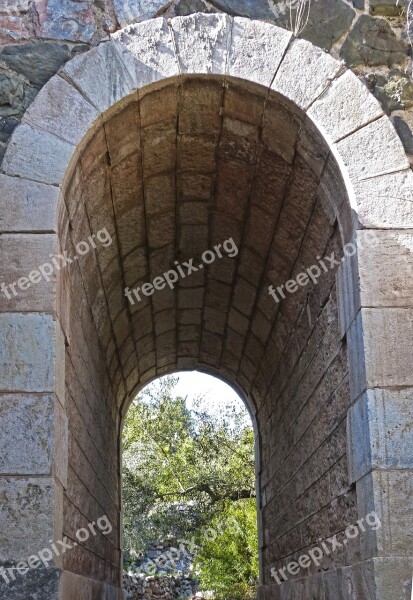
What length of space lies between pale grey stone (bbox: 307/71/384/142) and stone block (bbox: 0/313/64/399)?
5.53 ft

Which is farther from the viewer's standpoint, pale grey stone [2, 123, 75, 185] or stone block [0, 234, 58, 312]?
pale grey stone [2, 123, 75, 185]

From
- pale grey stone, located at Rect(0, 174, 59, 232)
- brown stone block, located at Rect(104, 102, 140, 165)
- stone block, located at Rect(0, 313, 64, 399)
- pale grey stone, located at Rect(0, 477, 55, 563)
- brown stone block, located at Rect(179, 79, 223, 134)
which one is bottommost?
pale grey stone, located at Rect(0, 477, 55, 563)

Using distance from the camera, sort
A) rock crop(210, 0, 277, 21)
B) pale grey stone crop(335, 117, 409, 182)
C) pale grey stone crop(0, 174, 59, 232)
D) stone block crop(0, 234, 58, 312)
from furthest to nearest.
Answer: rock crop(210, 0, 277, 21) < pale grey stone crop(335, 117, 409, 182) < pale grey stone crop(0, 174, 59, 232) < stone block crop(0, 234, 58, 312)

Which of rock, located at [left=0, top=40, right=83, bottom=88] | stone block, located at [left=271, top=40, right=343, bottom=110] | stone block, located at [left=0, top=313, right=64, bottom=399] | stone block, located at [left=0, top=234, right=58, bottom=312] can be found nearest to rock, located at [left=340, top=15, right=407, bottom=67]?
stone block, located at [left=271, top=40, right=343, bottom=110]

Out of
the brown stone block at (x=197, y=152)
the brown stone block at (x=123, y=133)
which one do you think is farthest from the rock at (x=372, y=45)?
the brown stone block at (x=123, y=133)

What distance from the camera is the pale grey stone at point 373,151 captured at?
3.57 meters

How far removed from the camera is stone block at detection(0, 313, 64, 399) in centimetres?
321

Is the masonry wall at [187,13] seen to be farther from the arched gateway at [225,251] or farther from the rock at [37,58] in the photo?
the arched gateway at [225,251]

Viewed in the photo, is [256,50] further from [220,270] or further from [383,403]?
[220,270]

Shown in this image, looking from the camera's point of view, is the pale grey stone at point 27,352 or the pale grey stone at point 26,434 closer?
the pale grey stone at point 26,434

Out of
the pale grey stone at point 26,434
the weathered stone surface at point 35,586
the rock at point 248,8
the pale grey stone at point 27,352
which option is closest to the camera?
the weathered stone surface at point 35,586

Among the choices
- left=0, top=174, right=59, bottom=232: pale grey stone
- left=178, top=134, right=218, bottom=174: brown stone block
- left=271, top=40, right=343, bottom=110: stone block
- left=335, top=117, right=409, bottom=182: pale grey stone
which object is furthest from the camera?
left=178, top=134, right=218, bottom=174: brown stone block

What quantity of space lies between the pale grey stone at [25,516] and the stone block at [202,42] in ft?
7.20

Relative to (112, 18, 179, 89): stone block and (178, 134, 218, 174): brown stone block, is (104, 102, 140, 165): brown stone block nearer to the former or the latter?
(112, 18, 179, 89): stone block
